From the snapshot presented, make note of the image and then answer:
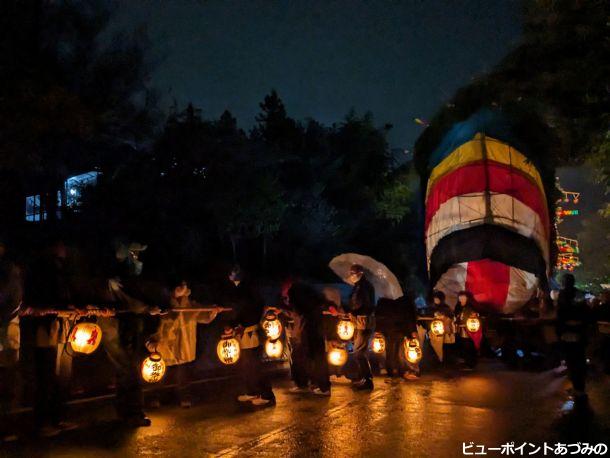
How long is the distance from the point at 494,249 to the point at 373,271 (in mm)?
4735

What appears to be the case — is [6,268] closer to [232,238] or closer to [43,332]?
[43,332]

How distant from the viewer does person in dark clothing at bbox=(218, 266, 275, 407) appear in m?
9.55

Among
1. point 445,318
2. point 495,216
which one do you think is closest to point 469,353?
point 445,318

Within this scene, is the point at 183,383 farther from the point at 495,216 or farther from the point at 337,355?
the point at 495,216

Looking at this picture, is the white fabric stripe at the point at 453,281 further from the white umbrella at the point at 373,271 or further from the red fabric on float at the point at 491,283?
the white umbrella at the point at 373,271

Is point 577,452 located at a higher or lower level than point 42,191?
lower

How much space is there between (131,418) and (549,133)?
16.7m

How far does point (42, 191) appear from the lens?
18625mm

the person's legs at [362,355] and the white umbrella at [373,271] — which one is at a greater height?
the white umbrella at [373,271]

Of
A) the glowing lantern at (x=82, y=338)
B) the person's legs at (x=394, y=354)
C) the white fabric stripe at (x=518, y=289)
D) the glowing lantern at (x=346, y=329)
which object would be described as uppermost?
the white fabric stripe at (x=518, y=289)

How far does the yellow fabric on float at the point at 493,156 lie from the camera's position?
19.5 meters

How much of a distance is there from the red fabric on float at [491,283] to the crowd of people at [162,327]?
4.99 m

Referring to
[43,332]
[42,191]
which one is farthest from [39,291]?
[42,191]

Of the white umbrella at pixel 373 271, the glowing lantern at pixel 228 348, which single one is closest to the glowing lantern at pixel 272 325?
the glowing lantern at pixel 228 348
